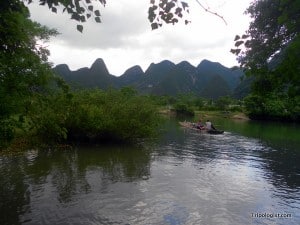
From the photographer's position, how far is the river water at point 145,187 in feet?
42.3

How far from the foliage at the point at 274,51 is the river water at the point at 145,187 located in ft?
22.7

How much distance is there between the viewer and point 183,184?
17438 mm

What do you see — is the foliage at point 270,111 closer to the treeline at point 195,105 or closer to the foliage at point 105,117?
the treeline at point 195,105

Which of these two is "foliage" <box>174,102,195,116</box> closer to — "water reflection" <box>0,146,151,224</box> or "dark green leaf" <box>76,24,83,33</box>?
"water reflection" <box>0,146,151,224</box>

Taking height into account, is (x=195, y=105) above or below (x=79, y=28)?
below

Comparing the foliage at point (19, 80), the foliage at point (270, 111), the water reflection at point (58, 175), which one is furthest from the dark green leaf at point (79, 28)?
the foliage at point (270, 111)

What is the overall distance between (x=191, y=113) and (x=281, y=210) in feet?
248

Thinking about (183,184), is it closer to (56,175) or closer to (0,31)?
(56,175)

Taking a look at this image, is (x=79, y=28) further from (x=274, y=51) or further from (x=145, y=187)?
(x=145, y=187)

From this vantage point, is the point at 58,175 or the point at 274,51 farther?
the point at 58,175

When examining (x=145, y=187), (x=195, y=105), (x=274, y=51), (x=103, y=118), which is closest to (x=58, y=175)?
(x=145, y=187)

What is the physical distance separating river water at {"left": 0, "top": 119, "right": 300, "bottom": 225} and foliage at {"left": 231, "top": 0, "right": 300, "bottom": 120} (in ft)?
22.7

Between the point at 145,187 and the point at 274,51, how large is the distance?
1116 centimetres

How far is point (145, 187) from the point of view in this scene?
1658 centimetres
